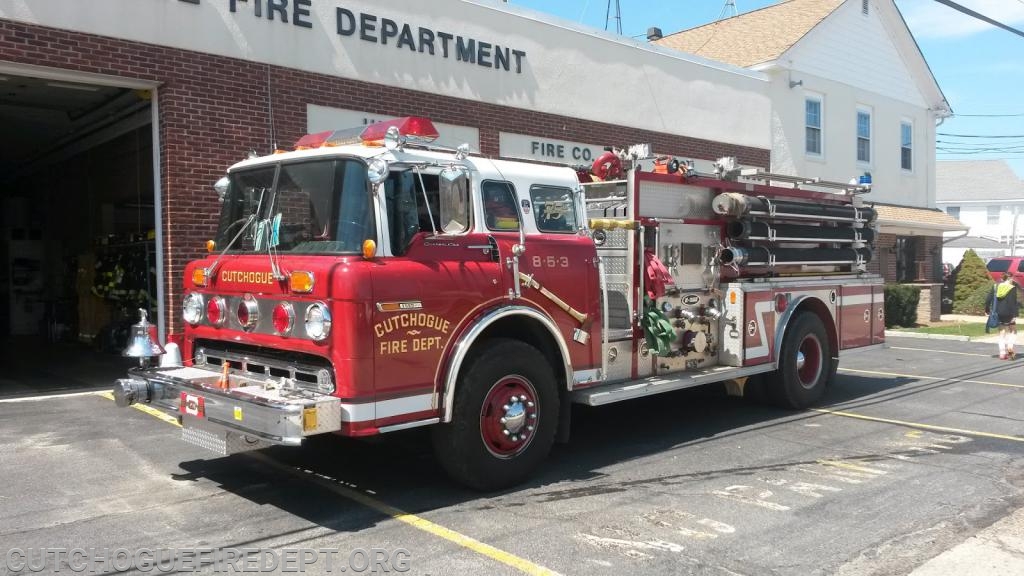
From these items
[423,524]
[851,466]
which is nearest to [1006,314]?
[851,466]

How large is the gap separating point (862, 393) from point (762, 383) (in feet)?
7.05

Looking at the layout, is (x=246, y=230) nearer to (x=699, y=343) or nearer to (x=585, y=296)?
(x=585, y=296)

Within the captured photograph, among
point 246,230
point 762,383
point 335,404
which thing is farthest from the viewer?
point 762,383

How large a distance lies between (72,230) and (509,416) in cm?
1471

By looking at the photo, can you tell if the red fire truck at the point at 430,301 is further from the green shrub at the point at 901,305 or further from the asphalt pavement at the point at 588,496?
the green shrub at the point at 901,305

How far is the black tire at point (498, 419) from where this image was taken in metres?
5.58

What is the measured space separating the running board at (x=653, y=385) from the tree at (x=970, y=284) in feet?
63.8

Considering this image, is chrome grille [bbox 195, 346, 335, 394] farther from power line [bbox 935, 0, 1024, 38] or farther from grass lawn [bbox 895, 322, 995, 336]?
grass lawn [bbox 895, 322, 995, 336]

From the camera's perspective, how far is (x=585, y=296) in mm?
6586

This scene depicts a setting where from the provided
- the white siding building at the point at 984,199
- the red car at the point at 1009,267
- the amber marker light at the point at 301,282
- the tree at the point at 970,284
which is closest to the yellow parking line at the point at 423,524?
the amber marker light at the point at 301,282

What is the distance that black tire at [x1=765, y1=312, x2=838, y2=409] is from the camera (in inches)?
350

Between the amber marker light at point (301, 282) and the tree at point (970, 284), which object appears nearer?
the amber marker light at point (301, 282)

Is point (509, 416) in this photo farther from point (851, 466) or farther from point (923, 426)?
point (923, 426)

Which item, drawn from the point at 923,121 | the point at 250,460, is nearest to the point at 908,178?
the point at 923,121
